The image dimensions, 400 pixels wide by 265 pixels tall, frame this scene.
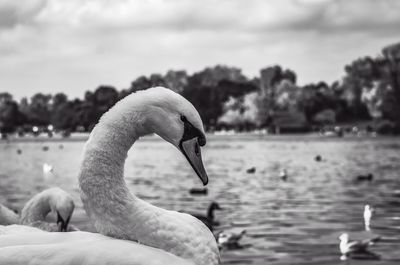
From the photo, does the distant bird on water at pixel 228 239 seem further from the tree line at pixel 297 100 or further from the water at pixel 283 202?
the tree line at pixel 297 100

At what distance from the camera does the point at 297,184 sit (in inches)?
1137

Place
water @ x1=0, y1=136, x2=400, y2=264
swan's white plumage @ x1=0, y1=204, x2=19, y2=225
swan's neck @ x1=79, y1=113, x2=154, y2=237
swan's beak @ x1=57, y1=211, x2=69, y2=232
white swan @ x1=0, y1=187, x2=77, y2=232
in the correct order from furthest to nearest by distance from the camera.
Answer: water @ x1=0, y1=136, x2=400, y2=264
swan's white plumage @ x1=0, y1=204, x2=19, y2=225
swan's beak @ x1=57, y1=211, x2=69, y2=232
white swan @ x1=0, y1=187, x2=77, y2=232
swan's neck @ x1=79, y1=113, x2=154, y2=237

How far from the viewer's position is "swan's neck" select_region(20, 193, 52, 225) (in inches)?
345

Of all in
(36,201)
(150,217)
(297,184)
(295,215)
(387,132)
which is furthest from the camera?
(387,132)

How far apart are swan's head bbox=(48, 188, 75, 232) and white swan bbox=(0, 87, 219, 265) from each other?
444 cm

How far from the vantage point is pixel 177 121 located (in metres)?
4.42

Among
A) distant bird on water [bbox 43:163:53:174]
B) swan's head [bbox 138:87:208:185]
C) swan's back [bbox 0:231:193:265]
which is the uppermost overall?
swan's head [bbox 138:87:208:185]

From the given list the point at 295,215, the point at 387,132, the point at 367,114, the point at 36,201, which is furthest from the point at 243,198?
the point at 367,114

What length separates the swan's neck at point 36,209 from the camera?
8.76m

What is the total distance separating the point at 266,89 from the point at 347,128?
21.5 meters

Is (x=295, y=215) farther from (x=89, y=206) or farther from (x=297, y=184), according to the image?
(x=89, y=206)

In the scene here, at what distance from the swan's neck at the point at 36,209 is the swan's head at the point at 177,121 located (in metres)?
4.66

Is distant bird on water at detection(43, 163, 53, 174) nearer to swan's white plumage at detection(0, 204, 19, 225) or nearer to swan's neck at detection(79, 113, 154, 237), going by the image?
swan's white plumage at detection(0, 204, 19, 225)

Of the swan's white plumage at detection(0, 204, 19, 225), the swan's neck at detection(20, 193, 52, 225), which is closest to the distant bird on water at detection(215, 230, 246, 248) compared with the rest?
the swan's white plumage at detection(0, 204, 19, 225)
